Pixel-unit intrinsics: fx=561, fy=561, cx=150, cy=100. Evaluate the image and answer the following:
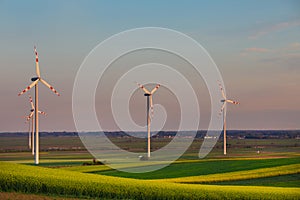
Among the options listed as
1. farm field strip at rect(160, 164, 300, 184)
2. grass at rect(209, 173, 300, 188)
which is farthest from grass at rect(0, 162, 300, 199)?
farm field strip at rect(160, 164, 300, 184)

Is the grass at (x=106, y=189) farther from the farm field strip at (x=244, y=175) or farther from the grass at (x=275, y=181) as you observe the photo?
the farm field strip at (x=244, y=175)

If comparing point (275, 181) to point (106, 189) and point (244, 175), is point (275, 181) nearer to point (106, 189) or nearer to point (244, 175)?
point (244, 175)

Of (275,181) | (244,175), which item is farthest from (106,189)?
(244,175)

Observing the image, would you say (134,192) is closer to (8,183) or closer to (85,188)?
(85,188)

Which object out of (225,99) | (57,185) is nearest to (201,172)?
(57,185)

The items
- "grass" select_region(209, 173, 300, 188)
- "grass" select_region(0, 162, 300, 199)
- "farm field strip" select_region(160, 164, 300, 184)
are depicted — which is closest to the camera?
"grass" select_region(0, 162, 300, 199)

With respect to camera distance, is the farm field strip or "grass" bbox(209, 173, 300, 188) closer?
"grass" bbox(209, 173, 300, 188)

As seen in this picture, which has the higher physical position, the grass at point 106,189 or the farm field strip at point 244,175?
the grass at point 106,189

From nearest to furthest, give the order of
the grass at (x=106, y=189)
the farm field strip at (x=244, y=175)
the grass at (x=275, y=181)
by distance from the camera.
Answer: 1. the grass at (x=106, y=189)
2. the grass at (x=275, y=181)
3. the farm field strip at (x=244, y=175)

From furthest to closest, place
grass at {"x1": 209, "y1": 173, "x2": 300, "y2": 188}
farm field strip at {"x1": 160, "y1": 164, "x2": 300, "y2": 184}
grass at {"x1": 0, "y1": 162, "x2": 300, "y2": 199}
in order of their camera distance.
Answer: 1. farm field strip at {"x1": 160, "y1": 164, "x2": 300, "y2": 184}
2. grass at {"x1": 209, "y1": 173, "x2": 300, "y2": 188}
3. grass at {"x1": 0, "y1": 162, "x2": 300, "y2": 199}

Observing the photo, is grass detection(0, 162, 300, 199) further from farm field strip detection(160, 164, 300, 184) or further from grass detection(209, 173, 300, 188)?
farm field strip detection(160, 164, 300, 184)

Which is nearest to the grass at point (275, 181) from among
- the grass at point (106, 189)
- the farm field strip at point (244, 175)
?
the farm field strip at point (244, 175)

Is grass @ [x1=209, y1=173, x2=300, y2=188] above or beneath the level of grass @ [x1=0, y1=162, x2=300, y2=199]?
beneath

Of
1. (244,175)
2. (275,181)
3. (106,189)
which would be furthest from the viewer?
(244,175)
